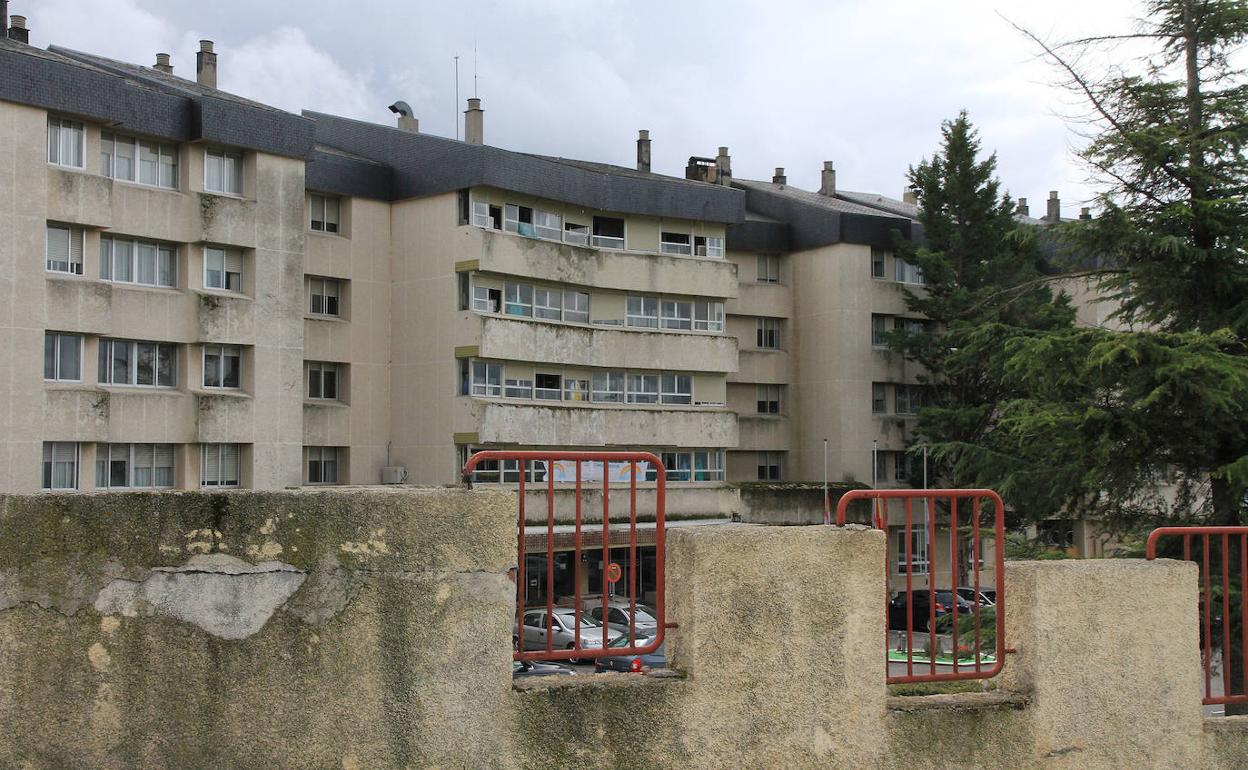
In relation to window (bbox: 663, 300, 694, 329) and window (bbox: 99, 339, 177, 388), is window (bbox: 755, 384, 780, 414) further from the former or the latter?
window (bbox: 99, 339, 177, 388)

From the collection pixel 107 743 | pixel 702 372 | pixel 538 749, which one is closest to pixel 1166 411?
pixel 538 749

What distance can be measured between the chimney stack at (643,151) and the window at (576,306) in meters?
14.7

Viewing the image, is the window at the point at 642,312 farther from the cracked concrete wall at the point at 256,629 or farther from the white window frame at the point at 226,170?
the cracked concrete wall at the point at 256,629

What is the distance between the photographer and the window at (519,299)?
43344mm

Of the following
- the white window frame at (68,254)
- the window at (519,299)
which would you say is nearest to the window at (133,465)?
the white window frame at (68,254)

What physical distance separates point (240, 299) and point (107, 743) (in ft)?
114

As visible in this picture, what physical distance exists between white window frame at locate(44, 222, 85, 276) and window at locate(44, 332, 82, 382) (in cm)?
177

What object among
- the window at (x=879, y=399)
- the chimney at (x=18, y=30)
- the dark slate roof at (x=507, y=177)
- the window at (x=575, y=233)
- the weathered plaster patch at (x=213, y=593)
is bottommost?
the weathered plaster patch at (x=213, y=593)

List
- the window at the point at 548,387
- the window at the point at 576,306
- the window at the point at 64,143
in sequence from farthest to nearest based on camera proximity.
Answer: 1. the window at the point at 576,306
2. the window at the point at 548,387
3. the window at the point at 64,143

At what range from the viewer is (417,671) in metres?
4.71

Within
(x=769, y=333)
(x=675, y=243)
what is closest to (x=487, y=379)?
(x=675, y=243)

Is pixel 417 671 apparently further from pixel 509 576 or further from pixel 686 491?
pixel 686 491

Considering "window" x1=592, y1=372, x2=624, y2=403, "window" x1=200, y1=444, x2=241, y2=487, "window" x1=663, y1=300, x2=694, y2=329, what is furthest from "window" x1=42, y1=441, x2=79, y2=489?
"window" x1=663, y1=300, x2=694, y2=329

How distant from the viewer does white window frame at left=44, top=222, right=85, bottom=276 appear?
111ft
